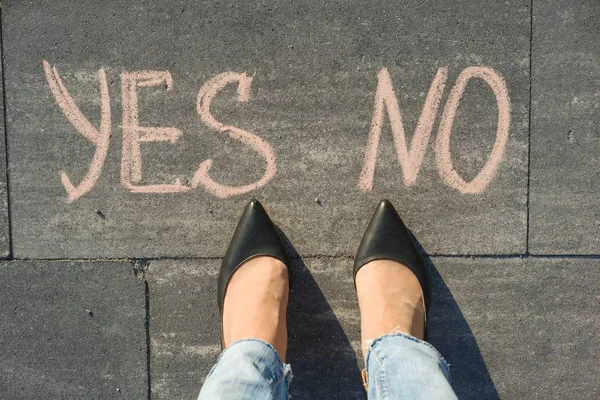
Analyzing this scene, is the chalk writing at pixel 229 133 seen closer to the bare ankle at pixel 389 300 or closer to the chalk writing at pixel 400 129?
the chalk writing at pixel 400 129

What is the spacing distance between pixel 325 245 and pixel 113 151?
105cm

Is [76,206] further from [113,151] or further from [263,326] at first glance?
[263,326]

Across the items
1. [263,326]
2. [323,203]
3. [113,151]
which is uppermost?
[113,151]

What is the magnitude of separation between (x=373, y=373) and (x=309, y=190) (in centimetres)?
81

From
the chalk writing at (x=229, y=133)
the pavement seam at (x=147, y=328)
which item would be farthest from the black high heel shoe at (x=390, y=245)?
the pavement seam at (x=147, y=328)

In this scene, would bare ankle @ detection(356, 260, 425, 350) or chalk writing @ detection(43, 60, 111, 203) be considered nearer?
bare ankle @ detection(356, 260, 425, 350)

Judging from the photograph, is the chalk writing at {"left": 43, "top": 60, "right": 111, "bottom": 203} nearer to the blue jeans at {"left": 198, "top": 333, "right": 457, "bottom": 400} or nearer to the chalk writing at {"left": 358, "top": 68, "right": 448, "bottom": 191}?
the blue jeans at {"left": 198, "top": 333, "right": 457, "bottom": 400}

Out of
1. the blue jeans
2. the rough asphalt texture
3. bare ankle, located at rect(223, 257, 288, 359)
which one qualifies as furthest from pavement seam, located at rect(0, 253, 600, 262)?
the blue jeans

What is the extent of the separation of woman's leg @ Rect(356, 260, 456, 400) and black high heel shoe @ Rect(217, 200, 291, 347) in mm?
381

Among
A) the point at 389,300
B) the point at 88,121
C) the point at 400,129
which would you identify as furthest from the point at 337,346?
the point at 88,121

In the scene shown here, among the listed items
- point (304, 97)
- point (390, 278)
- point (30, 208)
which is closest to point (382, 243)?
point (390, 278)

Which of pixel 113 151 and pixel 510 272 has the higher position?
pixel 113 151

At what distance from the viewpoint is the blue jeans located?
1.63 metres

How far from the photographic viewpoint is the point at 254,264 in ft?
6.73
